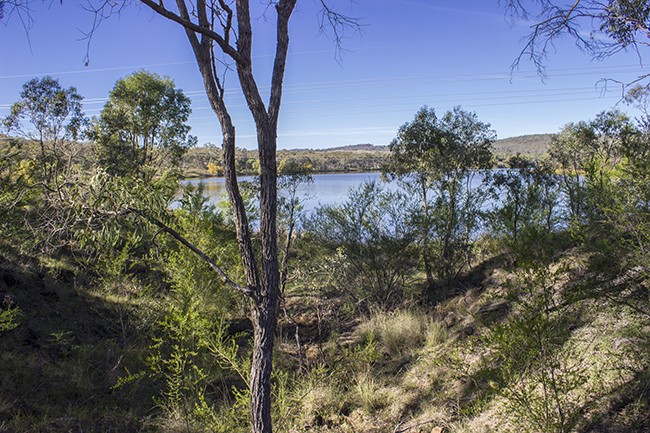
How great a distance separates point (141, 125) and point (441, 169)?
48.3 feet

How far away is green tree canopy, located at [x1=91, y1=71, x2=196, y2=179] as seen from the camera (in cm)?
1514

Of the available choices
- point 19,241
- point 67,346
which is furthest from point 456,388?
point 19,241

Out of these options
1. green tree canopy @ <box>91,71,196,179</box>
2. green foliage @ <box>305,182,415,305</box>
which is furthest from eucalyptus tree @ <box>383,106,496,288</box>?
green tree canopy @ <box>91,71,196,179</box>

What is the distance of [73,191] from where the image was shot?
2.79 metres

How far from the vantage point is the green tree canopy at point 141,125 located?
15.1m

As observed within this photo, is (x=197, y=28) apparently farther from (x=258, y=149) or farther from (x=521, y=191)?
(x=521, y=191)

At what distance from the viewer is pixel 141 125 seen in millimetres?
16953

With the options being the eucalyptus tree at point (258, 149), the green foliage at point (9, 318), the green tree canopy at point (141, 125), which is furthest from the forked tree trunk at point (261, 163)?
the green tree canopy at point (141, 125)

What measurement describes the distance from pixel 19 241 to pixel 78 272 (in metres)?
1.91

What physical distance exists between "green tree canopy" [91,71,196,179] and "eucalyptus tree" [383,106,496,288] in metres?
10.7

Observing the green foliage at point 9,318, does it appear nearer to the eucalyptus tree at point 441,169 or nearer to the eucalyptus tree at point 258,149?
the eucalyptus tree at point 258,149

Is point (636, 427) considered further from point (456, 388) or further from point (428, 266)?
point (428, 266)

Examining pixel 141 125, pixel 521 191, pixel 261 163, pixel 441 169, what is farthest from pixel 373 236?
pixel 141 125

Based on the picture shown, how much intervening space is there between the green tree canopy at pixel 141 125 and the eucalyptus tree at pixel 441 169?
10.7 m
